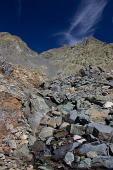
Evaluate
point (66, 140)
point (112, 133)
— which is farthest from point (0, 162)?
point (112, 133)

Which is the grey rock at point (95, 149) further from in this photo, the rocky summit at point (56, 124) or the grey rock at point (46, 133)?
the grey rock at point (46, 133)

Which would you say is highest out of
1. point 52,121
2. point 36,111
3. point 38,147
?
point 36,111

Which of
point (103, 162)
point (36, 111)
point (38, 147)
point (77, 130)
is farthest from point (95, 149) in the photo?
point (36, 111)

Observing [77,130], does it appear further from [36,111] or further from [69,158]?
[36,111]

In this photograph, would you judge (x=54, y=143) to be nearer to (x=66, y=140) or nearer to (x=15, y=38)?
(x=66, y=140)

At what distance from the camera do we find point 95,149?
18.0 metres

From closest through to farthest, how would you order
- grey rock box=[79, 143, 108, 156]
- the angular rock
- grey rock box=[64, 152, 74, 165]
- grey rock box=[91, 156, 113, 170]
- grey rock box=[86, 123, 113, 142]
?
grey rock box=[91, 156, 113, 170]
grey rock box=[64, 152, 74, 165]
grey rock box=[79, 143, 108, 156]
grey rock box=[86, 123, 113, 142]
the angular rock

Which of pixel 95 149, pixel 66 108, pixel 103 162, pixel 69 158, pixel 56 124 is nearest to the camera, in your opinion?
pixel 103 162

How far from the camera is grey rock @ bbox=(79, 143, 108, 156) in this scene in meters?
17.7

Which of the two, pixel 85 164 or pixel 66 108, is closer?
pixel 85 164

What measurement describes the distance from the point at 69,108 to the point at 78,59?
171ft

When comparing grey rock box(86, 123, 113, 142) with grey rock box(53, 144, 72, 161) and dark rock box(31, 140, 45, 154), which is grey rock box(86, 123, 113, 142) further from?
dark rock box(31, 140, 45, 154)

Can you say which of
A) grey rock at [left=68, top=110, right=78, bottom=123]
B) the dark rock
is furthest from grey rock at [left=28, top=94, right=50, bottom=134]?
grey rock at [left=68, top=110, right=78, bottom=123]

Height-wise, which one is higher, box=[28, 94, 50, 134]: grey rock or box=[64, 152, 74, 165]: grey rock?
box=[28, 94, 50, 134]: grey rock
